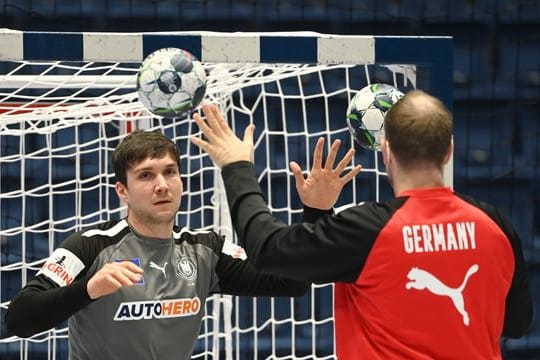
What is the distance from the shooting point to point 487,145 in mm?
5828

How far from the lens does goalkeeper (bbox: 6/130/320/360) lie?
2.61 m

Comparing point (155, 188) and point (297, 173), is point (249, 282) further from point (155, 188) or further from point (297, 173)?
point (297, 173)

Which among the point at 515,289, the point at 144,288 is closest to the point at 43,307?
the point at 144,288

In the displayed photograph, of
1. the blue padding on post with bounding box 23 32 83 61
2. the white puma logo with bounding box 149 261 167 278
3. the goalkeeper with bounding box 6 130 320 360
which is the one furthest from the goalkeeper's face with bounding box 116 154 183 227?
the blue padding on post with bounding box 23 32 83 61

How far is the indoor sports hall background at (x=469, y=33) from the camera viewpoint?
5656 millimetres

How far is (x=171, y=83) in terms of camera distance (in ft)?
7.90

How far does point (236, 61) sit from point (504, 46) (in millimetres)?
3491

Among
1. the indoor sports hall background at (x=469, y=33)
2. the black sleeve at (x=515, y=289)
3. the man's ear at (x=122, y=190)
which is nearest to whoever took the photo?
the black sleeve at (x=515, y=289)

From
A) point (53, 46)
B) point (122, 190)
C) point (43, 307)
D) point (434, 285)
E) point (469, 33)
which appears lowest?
point (43, 307)

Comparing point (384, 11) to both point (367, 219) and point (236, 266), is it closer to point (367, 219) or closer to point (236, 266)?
point (236, 266)

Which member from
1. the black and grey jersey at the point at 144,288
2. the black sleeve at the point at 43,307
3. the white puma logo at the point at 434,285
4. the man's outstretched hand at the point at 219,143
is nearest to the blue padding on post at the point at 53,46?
the black and grey jersey at the point at 144,288

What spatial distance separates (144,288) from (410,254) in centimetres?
90

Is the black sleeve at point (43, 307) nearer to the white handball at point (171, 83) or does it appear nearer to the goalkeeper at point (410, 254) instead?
→ the white handball at point (171, 83)

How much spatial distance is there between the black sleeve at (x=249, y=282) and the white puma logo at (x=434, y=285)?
2.41 feet
